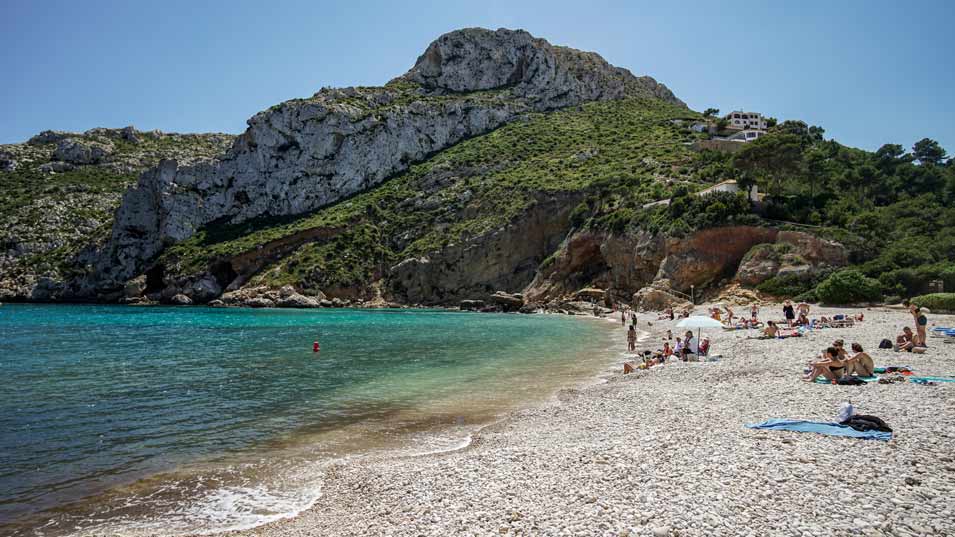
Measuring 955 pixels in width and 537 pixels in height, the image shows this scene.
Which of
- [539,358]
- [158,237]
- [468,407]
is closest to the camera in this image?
[468,407]

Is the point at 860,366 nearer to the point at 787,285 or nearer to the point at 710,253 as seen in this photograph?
the point at 787,285

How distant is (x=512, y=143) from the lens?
96875mm

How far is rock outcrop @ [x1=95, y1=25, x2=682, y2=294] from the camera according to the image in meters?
85.4

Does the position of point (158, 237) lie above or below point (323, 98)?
below

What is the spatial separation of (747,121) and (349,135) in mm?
81639

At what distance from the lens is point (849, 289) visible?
35.4 m

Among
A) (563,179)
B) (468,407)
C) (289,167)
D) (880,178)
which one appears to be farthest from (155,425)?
(289,167)

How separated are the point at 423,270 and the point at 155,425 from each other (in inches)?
2587

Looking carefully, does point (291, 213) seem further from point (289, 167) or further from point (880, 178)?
point (880, 178)

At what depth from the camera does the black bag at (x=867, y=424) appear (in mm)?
7406

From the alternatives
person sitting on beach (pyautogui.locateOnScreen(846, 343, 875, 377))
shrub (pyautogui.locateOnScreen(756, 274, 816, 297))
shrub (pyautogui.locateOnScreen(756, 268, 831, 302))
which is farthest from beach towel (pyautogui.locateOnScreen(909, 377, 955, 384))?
shrub (pyautogui.locateOnScreen(756, 274, 816, 297))

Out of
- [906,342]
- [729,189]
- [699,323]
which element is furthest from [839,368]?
[729,189]

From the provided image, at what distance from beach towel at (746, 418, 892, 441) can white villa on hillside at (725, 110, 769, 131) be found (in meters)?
106

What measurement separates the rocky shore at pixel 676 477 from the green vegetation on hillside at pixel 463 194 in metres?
57.0
